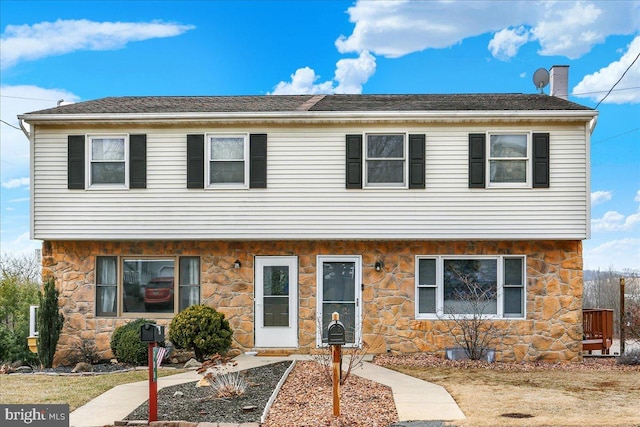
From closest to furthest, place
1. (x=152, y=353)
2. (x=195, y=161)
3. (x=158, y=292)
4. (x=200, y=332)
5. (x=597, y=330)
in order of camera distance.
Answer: (x=152, y=353) → (x=200, y=332) → (x=195, y=161) → (x=158, y=292) → (x=597, y=330)

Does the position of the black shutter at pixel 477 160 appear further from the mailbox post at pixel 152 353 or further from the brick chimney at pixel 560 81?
the mailbox post at pixel 152 353

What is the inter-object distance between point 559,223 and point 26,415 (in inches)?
415

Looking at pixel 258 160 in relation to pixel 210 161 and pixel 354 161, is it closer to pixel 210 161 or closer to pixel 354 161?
pixel 210 161

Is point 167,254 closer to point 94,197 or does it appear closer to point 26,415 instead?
point 94,197

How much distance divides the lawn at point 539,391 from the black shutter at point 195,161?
18.2ft

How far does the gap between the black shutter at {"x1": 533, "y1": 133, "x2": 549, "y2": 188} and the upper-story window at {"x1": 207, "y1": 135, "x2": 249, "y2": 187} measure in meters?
6.23

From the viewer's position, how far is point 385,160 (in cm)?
1341

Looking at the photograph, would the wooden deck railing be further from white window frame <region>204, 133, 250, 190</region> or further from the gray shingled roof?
white window frame <region>204, 133, 250, 190</region>

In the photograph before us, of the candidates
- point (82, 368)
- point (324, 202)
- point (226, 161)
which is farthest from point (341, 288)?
point (82, 368)

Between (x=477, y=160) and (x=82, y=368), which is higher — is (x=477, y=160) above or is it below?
above

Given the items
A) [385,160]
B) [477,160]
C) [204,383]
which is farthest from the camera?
[385,160]

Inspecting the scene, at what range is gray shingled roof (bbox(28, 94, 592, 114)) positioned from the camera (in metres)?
13.7

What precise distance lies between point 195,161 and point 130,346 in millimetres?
4089

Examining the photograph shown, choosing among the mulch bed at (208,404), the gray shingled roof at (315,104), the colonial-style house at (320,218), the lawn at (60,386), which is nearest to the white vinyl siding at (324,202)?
the colonial-style house at (320,218)
